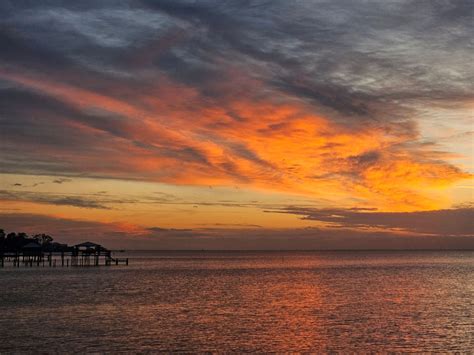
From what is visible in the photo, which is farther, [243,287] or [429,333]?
[243,287]

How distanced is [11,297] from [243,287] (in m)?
31.6

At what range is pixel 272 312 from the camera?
2015 inches

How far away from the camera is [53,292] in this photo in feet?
228

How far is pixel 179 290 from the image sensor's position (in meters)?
74.7

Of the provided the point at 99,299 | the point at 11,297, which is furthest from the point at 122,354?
the point at 11,297

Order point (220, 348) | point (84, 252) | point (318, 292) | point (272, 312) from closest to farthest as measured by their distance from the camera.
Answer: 1. point (220, 348)
2. point (272, 312)
3. point (318, 292)
4. point (84, 252)

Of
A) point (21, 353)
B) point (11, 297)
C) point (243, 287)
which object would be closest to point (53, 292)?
point (11, 297)

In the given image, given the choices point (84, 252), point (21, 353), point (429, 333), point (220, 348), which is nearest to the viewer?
point (21, 353)

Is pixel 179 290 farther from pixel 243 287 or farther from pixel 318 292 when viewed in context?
pixel 318 292

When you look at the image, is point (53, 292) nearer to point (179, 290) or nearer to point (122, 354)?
point (179, 290)

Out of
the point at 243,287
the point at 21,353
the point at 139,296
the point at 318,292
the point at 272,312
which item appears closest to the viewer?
the point at 21,353

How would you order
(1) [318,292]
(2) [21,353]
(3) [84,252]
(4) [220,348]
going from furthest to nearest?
Result: (3) [84,252] < (1) [318,292] < (4) [220,348] < (2) [21,353]

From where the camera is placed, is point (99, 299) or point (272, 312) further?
point (99, 299)

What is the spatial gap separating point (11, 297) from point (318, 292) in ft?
118
